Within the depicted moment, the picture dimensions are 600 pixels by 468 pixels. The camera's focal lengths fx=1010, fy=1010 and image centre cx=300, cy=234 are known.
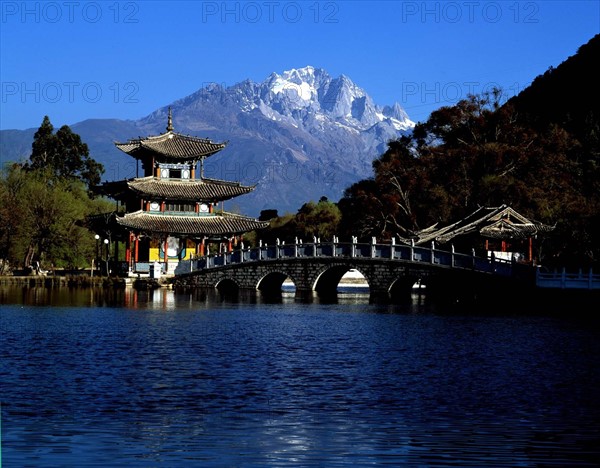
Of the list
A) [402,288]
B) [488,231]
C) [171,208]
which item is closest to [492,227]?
[488,231]

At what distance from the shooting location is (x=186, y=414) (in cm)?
A: 2152

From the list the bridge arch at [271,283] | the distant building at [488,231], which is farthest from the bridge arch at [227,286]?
the distant building at [488,231]

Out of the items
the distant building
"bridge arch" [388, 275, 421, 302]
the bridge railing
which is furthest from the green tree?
the bridge railing

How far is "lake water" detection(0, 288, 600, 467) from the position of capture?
1789 cm

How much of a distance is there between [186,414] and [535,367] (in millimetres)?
12777

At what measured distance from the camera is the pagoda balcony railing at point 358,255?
60.6 m

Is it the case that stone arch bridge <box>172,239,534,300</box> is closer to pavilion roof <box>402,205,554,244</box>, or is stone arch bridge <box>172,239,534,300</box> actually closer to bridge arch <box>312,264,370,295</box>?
bridge arch <box>312,264,370,295</box>

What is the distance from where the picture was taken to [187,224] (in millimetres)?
83625

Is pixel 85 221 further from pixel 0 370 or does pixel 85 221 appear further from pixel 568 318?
pixel 0 370

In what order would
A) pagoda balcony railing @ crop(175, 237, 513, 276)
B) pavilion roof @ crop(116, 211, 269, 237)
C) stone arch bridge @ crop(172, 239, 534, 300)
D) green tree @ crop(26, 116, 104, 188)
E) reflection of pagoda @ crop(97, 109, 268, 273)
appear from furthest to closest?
green tree @ crop(26, 116, 104, 188)
reflection of pagoda @ crop(97, 109, 268, 273)
pavilion roof @ crop(116, 211, 269, 237)
pagoda balcony railing @ crop(175, 237, 513, 276)
stone arch bridge @ crop(172, 239, 534, 300)

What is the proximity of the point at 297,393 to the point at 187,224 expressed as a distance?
59.8m

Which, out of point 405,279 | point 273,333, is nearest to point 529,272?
point 405,279

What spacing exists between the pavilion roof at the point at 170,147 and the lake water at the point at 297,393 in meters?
41.6

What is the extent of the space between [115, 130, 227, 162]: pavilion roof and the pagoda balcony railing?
12566 mm
